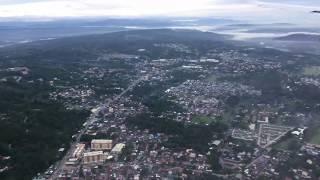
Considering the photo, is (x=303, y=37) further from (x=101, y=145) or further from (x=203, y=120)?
(x=101, y=145)

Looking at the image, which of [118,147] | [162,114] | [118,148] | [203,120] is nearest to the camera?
[118,148]

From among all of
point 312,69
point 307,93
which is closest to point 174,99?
point 307,93

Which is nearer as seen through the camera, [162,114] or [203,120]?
[203,120]

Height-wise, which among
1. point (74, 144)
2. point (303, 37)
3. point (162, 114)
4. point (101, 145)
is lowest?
point (74, 144)

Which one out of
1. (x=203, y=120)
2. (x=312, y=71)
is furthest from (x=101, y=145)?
(x=312, y=71)

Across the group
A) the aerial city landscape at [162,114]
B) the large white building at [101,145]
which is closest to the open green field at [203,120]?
the aerial city landscape at [162,114]

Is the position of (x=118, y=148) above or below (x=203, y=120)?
below

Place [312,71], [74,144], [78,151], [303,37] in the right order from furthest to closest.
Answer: [303,37]
[312,71]
[74,144]
[78,151]
